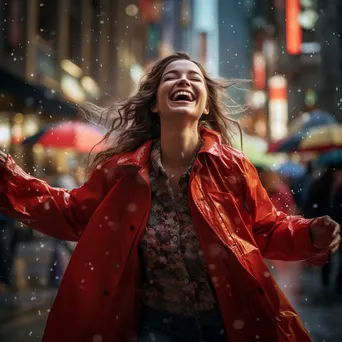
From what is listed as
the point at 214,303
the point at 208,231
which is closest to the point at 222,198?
the point at 208,231

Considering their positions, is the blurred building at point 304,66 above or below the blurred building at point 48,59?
above

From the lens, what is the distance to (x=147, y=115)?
291cm

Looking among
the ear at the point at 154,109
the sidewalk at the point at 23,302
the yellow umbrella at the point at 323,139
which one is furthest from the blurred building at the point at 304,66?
the ear at the point at 154,109

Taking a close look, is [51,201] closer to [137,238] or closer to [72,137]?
[137,238]

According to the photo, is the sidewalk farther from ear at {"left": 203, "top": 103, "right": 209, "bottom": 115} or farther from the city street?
ear at {"left": 203, "top": 103, "right": 209, "bottom": 115}

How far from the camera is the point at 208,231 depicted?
2.37 metres

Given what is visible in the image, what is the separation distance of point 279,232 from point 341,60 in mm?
30600

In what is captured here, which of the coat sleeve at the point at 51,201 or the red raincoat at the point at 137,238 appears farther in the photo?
the coat sleeve at the point at 51,201

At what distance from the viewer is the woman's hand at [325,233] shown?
2.36 m

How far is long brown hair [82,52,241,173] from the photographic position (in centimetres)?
286

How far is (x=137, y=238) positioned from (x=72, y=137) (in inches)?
227

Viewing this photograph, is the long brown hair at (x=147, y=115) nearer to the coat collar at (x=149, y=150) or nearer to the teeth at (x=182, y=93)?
the coat collar at (x=149, y=150)

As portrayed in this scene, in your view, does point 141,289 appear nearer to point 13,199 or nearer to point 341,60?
point 13,199

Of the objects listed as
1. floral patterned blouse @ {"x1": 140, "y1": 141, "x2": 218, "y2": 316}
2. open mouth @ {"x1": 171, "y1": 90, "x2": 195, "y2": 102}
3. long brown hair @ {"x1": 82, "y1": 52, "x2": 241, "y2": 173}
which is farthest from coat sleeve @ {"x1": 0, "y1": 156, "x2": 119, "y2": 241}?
open mouth @ {"x1": 171, "y1": 90, "x2": 195, "y2": 102}
